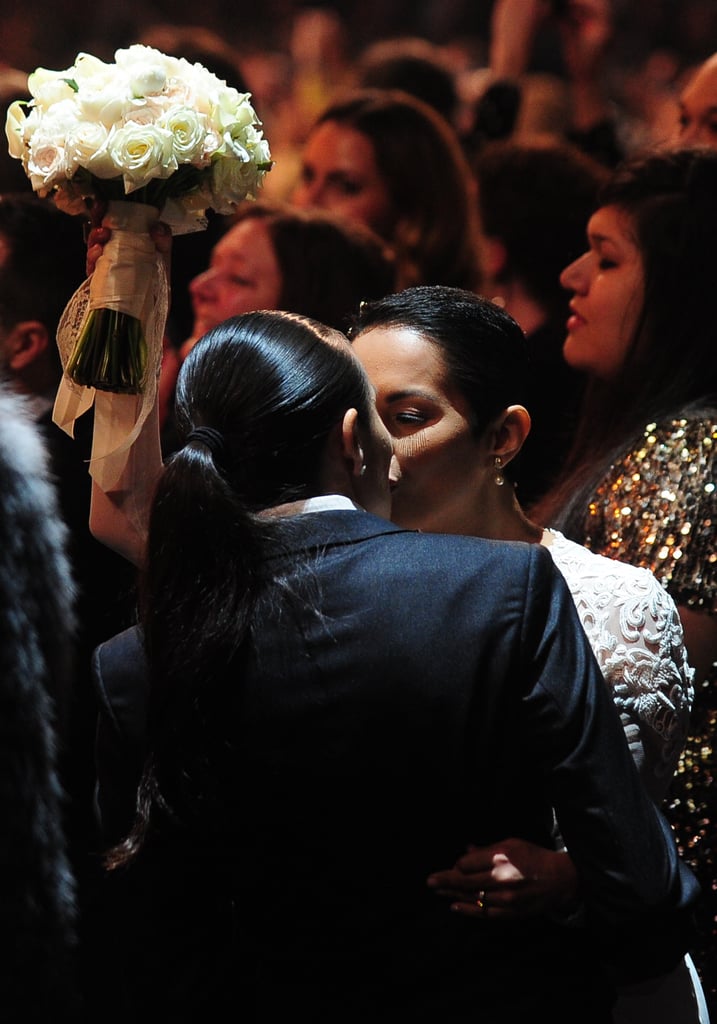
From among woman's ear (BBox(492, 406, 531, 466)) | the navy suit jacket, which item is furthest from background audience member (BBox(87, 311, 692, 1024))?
woman's ear (BBox(492, 406, 531, 466))

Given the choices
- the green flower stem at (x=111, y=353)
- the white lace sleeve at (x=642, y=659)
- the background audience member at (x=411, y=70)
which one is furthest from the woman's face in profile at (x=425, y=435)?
the background audience member at (x=411, y=70)

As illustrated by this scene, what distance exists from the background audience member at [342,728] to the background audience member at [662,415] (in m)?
0.92

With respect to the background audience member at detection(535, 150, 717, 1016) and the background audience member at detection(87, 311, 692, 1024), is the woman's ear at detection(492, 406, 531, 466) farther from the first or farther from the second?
the background audience member at detection(87, 311, 692, 1024)

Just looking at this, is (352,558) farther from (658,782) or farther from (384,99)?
(384,99)

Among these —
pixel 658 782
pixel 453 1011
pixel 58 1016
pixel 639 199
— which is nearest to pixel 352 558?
pixel 453 1011

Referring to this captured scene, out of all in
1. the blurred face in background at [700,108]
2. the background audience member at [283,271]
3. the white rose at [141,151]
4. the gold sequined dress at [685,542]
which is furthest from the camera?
the blurred face in background at [700,108]

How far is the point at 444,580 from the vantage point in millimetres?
1387

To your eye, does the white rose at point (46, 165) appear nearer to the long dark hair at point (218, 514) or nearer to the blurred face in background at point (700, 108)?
the long dark hair at point (218, 514)

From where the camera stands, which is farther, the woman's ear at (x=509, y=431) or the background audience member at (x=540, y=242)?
the background audience member at (x=540, y=242)

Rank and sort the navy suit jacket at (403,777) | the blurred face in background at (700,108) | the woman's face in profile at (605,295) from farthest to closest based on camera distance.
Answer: the blurred face in background at (700,108) < the woman's face in profile at (605,295) < the navy suit jacket at (403,777)

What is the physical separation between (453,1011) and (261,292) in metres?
1.98

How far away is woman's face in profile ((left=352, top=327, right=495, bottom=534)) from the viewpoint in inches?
75.7

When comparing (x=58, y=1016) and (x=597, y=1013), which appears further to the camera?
(x=58, y=1016)

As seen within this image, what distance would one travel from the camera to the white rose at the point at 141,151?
1693mm
